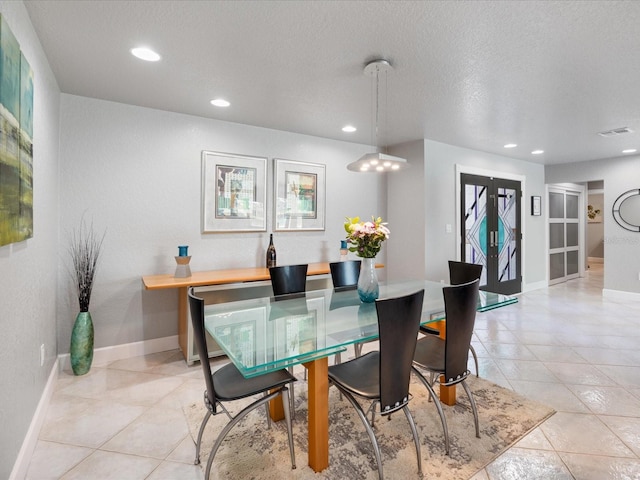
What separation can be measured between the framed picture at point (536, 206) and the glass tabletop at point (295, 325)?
4474 mm

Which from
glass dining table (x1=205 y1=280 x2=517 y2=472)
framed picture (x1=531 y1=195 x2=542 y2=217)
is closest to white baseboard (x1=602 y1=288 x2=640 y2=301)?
framed picture (x1=531 y1=195 x2=542 y2=217)

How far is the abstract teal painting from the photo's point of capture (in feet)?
4.60

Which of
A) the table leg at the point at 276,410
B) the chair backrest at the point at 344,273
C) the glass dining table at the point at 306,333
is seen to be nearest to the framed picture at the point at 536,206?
the glass dining table at the point at 306,333

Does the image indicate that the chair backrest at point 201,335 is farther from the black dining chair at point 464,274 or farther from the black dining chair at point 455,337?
the black dining chair at point 464,274

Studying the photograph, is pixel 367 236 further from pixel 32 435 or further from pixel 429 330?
pixel 32 435

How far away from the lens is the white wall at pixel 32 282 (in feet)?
5.00

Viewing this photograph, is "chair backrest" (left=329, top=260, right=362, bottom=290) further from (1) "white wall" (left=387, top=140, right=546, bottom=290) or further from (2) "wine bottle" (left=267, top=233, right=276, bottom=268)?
(1) "white wall" (left=387, top=140, right=546, bottom=290)

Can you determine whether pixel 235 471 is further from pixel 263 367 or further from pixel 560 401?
pixel 560 401

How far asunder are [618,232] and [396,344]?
20.8ft

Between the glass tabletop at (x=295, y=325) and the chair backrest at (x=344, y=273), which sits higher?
the chair backrest at (x=344, y=273)

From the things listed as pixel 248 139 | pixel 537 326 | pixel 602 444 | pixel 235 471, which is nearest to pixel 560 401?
pixel 602 444

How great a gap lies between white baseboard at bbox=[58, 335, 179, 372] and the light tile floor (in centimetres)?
9

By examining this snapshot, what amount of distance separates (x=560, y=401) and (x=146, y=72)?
3864mm

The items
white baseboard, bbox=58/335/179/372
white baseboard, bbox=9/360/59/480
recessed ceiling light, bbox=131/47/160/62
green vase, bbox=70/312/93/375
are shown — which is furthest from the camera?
white baseboard, bbox=58/335/179/372
